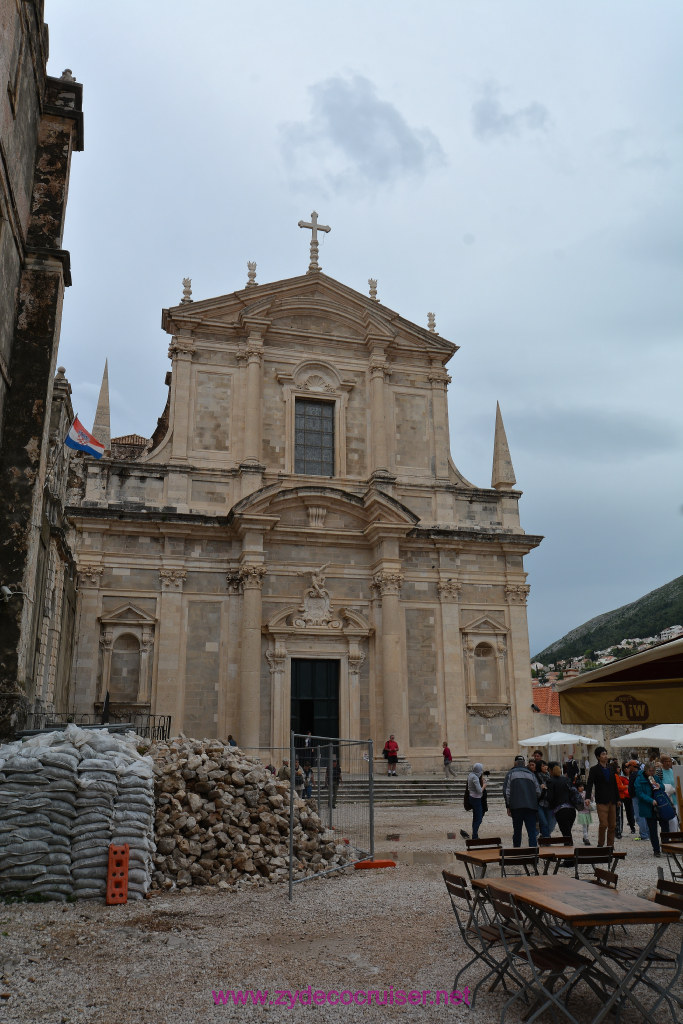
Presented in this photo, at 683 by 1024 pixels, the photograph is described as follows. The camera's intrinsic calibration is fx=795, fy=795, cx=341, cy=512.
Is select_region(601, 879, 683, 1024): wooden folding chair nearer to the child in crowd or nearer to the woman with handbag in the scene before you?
the child in crowd

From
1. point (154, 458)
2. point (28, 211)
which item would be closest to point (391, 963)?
point (28, 211)

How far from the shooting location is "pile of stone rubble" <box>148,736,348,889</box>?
9.34m

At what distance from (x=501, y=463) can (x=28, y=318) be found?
1642cm

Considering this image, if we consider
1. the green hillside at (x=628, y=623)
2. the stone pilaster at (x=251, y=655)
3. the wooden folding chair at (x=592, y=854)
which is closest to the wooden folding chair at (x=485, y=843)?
the wooden folding chair at (x=592, y=854)

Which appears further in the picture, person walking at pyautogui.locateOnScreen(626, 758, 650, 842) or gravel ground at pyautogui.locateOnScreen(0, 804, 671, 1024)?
person walking at pyautogui.locateOnScreen(626, 758, 650, 842)

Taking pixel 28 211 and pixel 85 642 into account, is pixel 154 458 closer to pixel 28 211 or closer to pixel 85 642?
pixel 85 642

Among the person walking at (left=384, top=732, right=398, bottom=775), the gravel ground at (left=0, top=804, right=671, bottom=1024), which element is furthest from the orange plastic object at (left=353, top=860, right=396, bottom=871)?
the person walking at (left=384, top=732, right=398, bottom=775)

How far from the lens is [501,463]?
24.7 m

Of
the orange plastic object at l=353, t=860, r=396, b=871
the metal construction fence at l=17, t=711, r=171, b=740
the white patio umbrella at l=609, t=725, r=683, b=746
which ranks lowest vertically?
the orange plastic object at l=353, t=860, r=396, b=871

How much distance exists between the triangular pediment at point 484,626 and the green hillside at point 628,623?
37400 mm

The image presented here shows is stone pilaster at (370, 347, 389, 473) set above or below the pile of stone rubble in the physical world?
Result: above

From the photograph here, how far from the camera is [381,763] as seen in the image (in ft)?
67.1

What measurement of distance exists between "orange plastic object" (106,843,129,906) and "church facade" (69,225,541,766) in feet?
37.8

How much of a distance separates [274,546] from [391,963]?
1576 centimetres
